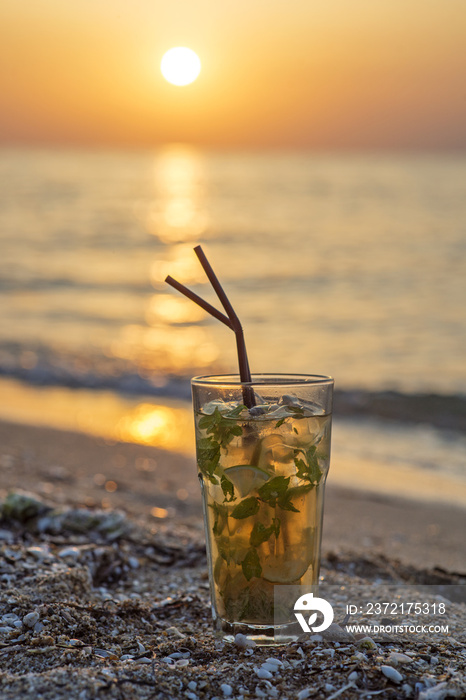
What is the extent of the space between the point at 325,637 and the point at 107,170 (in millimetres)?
50172

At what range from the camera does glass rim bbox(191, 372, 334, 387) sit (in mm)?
2322

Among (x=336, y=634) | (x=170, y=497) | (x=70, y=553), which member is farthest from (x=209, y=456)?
(x=170, y=497)

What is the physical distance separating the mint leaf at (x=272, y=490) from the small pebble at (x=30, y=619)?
2.93 feet

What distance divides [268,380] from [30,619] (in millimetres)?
1158

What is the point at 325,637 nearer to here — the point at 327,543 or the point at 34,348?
the point at 327,543

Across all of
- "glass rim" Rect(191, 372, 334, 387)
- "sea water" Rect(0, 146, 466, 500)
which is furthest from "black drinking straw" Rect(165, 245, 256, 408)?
"sea water" Rect(0, 146, 466, 500)

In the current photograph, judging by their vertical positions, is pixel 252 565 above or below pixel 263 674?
above

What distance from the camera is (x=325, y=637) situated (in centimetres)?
237

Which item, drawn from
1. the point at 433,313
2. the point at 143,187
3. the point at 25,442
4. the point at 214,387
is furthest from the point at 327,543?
the point at 143,187

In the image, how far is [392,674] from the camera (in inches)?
78.8

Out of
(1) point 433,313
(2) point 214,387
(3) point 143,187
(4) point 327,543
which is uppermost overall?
(3) point 143,187

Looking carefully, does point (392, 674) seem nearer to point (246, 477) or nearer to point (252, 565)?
point (252, 565)

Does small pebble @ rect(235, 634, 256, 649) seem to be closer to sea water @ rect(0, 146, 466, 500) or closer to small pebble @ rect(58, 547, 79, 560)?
small pebble @ rect(58, 547, 79, 560)

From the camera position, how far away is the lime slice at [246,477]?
7.53ft
